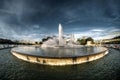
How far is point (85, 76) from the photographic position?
462 inches

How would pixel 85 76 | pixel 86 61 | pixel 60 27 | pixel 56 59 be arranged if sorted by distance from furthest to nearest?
pixel 60 27 < pixel 86 61 < pixel 56 59 < pixel 85 76

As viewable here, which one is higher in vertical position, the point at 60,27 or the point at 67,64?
the point at 60,27

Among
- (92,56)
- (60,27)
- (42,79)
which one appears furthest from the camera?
(60,27)

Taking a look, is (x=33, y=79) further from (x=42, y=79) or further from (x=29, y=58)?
(x=29, y=58)

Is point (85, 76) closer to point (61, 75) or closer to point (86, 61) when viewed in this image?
point (61, 75)

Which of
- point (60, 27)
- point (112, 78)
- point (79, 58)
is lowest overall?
point (112, 78)

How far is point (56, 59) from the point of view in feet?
50.9

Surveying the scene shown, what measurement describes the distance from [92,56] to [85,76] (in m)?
8.66

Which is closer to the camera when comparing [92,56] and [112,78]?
[112,78]

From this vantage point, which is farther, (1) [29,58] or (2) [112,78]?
(1) [29,58]

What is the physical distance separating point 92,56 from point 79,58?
13.6 ft

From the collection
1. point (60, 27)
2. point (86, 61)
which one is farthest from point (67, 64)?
point (60, 27)

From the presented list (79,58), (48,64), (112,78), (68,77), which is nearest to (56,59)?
(48,64)

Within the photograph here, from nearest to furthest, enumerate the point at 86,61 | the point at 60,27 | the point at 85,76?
the point at 85,76
the point at 86,61
the point at 60,27
